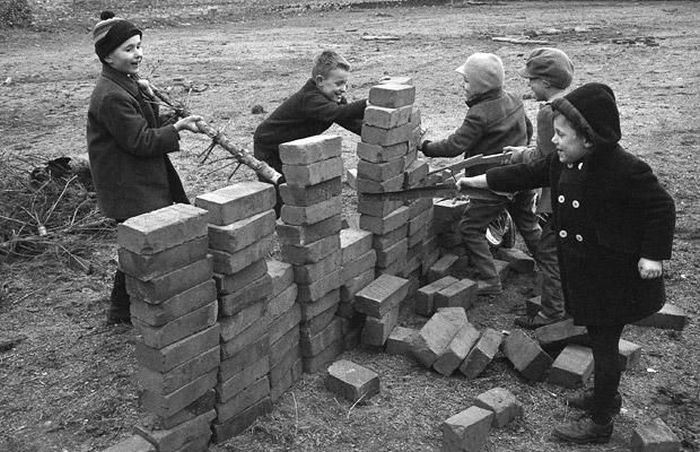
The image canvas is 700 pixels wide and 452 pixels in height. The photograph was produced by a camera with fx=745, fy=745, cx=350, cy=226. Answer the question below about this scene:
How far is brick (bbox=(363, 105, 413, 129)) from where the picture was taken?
14.6 feet

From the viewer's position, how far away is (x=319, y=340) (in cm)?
410

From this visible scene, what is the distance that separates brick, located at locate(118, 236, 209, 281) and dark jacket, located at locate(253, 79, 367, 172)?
7.01ft

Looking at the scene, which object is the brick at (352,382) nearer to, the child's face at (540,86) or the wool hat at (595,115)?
the wool hat at (595,115)

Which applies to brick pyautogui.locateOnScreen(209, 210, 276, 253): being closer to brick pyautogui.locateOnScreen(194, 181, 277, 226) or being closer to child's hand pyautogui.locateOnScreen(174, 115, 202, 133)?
brick pyautogui.locateOnScreen(194, 181, 277, 226)

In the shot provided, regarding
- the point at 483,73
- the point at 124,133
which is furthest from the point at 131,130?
the point at 483,73

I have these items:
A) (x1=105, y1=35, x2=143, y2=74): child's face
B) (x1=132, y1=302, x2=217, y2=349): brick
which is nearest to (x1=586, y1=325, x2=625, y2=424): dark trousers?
(x1=132, y1=302, x2=217, y2=349): brick

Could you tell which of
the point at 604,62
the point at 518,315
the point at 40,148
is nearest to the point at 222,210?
the point at 518,315

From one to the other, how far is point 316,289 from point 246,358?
1.99 ft

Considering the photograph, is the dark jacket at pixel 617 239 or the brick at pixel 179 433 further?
the dark jacket at pixel 617 239

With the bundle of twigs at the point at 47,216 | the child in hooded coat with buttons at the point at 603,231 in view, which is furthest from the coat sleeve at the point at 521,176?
the bundle of twigs at the point at 47,216

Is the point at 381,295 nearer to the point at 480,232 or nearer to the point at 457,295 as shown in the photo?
the point at 457,295

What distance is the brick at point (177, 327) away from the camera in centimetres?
303

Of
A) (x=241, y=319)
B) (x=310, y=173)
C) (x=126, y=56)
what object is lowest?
(x=241, y=319)

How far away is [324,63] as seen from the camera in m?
5.02
